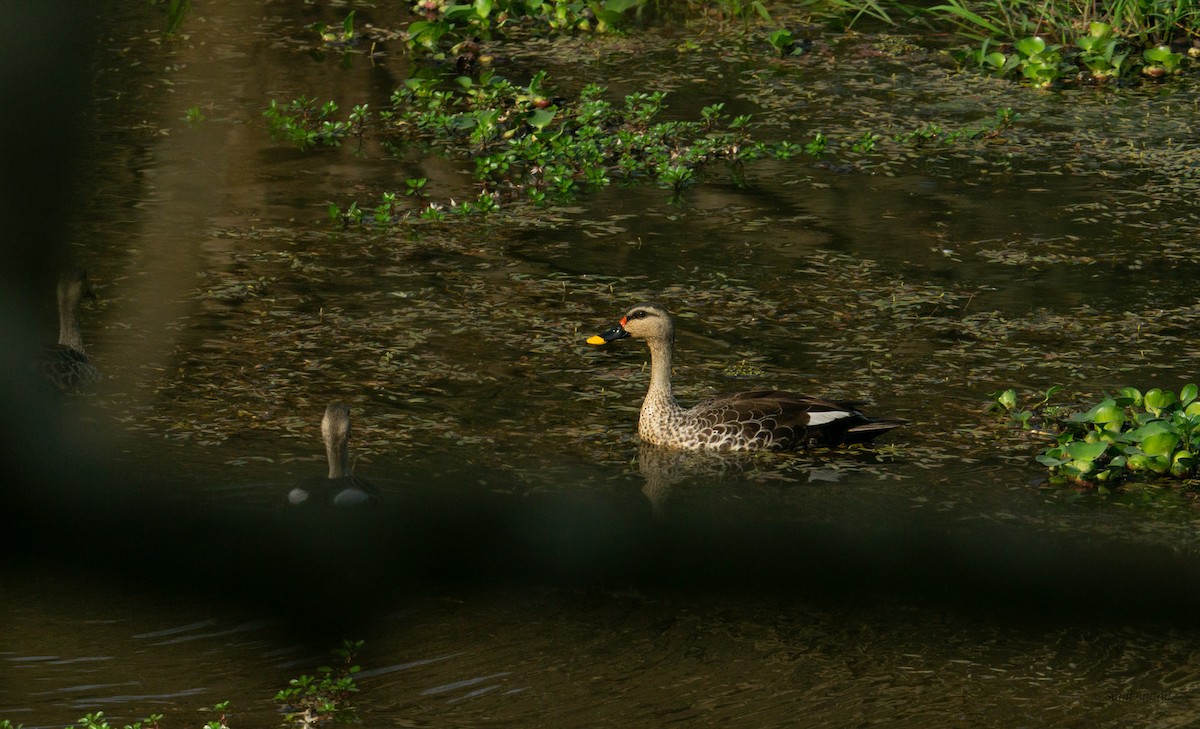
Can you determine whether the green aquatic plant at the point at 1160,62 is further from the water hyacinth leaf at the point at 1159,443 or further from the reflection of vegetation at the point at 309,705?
the reflection of vegetation at the point at 309,705

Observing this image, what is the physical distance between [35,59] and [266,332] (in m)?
5.89

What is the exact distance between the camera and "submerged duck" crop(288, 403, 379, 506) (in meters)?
6.39

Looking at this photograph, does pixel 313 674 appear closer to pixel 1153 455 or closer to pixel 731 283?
pixel 1153 455

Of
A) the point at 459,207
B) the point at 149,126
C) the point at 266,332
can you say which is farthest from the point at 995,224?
the point at 149,126

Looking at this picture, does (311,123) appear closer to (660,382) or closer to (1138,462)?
(660,382)

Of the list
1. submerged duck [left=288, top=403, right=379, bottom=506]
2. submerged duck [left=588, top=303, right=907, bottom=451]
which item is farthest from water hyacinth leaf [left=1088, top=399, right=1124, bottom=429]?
submerged duck [left=288, top=403, right=379, bottom=506]

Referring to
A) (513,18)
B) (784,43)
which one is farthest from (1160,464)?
(513,18)

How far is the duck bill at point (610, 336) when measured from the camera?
7778 mm

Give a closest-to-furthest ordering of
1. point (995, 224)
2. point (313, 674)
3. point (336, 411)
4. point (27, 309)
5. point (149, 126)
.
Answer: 1. point (313, 674)
2. point (336, 411)
3. point (27, 309)
4. point (995, 224)
5. point (149, 126)

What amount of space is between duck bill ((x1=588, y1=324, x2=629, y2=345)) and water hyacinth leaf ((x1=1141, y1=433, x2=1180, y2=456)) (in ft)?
7.67

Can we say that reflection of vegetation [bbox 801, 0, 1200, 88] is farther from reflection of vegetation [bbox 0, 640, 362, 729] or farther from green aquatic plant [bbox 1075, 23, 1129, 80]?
reflection of vegetation [bbox 0, 640, 362, 729]

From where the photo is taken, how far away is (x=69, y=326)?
7969mm

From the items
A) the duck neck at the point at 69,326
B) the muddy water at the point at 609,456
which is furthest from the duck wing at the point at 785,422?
the duck neck at the point at 69,326

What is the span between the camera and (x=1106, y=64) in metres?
13.2
